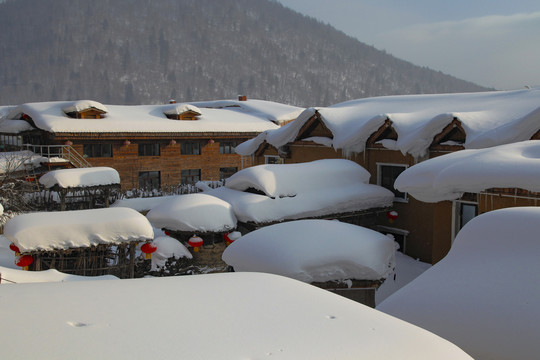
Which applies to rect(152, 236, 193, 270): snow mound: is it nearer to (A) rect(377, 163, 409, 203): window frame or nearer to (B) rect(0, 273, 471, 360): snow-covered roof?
(A) rect(377, 163, 409, 203): window frame

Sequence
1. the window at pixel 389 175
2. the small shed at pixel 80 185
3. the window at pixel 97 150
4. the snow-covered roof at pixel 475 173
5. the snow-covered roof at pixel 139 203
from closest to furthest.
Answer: the snow-covered roof at pixel 475 173 → the window at pixel 389 175 → the small shed at pixel 80 185 → the snow-covered roof at pixel 139 203 → the window at pixel 97 150

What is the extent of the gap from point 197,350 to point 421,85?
531 ft

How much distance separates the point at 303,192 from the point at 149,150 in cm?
1676

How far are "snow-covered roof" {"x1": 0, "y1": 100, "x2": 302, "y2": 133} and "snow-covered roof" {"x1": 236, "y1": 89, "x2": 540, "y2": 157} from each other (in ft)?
34.5

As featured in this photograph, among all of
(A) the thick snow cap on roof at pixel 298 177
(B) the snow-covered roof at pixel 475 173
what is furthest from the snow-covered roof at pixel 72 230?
(B) the snow-covered roof at pixel 475 173

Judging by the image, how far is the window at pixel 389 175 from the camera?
47.5 ft

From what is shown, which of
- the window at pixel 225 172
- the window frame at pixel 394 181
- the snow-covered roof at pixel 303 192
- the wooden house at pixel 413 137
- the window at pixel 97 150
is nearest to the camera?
the wooden house at pixel 413 137

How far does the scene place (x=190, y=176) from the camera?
29.6 m

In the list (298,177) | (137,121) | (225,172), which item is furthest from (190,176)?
(298,177)

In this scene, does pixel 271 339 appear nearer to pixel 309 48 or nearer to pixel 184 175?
pixel 184 175

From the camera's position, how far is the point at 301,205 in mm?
13430

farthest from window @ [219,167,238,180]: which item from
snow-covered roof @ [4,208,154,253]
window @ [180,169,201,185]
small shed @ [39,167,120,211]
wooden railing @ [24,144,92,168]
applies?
snow-covered roof @ [4,208,154,253]

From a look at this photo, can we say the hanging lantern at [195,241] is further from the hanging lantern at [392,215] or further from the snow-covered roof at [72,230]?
the hanging lantern at [392,215]

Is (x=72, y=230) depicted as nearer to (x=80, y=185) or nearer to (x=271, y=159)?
(x=80, y=185)
